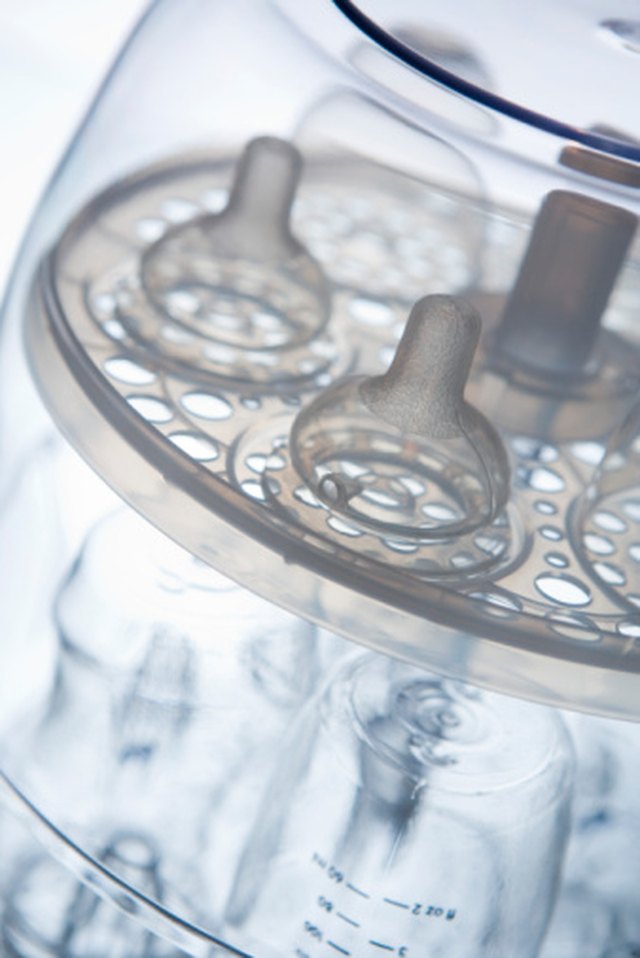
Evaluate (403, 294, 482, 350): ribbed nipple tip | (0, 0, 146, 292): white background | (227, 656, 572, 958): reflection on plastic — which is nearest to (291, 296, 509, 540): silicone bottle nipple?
(403, 294, 482, 350): ribbed nipple tip

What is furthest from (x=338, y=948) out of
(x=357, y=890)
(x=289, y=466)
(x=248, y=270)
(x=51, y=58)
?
(x=51, y=58)

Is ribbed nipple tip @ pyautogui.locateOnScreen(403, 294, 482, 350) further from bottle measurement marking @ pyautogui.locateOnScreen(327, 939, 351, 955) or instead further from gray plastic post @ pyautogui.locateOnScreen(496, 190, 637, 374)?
bottle measurement marking @ pyautogui.locateOnScreen(327, 939, 351, 955)

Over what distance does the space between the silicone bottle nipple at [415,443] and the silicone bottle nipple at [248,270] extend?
7 cm

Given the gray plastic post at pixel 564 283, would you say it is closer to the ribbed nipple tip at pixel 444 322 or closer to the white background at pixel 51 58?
the ribbed nipple tip at pixel 444 322

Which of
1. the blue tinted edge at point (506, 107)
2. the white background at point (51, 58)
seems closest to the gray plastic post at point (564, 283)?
the blue tinted edge at point (506, 107)

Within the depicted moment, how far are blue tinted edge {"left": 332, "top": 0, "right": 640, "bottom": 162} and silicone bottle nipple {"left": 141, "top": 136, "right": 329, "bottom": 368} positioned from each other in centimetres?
9

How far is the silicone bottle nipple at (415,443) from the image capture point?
570mm

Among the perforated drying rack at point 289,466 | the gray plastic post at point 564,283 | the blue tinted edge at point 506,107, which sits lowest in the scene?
the perforated drying rack at point 289,466

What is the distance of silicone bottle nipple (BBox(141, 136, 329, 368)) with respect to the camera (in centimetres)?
67

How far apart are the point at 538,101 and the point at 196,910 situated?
35cm

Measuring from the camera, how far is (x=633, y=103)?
2.03 feet

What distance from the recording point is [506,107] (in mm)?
581

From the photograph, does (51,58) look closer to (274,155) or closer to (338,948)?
(274,155)

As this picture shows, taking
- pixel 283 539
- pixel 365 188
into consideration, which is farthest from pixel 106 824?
pixel 365 188
